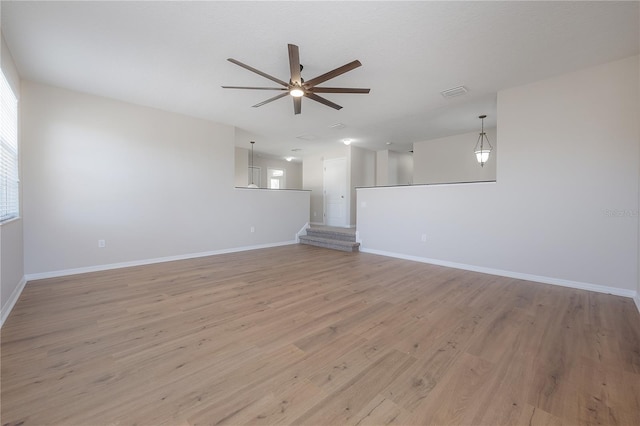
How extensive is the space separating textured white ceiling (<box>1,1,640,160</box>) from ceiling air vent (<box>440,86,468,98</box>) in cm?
10

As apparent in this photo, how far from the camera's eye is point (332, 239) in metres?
6.64

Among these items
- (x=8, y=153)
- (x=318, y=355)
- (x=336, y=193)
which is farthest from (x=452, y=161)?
(x=8, y=153)

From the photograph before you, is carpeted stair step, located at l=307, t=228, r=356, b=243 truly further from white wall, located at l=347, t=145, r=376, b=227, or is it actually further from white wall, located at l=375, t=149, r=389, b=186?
white wall, located at l=375, t=149, r=389, b=186

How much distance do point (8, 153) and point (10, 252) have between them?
109 cm

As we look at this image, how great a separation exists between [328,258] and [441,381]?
3.62 metres

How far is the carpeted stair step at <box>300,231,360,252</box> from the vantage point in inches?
233

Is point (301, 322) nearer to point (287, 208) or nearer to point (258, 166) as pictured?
point (287, 208)

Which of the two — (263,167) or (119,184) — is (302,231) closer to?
(263,167)

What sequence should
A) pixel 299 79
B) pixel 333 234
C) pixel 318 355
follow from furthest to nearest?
1. pixel 333 234
2. pixel 299 79
3. pixel 318 355

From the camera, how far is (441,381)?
1608mm

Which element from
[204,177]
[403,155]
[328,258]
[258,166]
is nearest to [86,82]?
[204,177]

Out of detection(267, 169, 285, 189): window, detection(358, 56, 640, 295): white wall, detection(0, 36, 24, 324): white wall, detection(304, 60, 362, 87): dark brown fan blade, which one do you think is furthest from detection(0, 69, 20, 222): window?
detection(267, 169, 285, 189): window

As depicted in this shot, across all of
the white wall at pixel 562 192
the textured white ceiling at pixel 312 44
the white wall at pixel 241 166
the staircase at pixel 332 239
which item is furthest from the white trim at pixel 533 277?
the white wall at pixel 241 166

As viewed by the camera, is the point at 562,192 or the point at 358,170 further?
the point at 358,170
